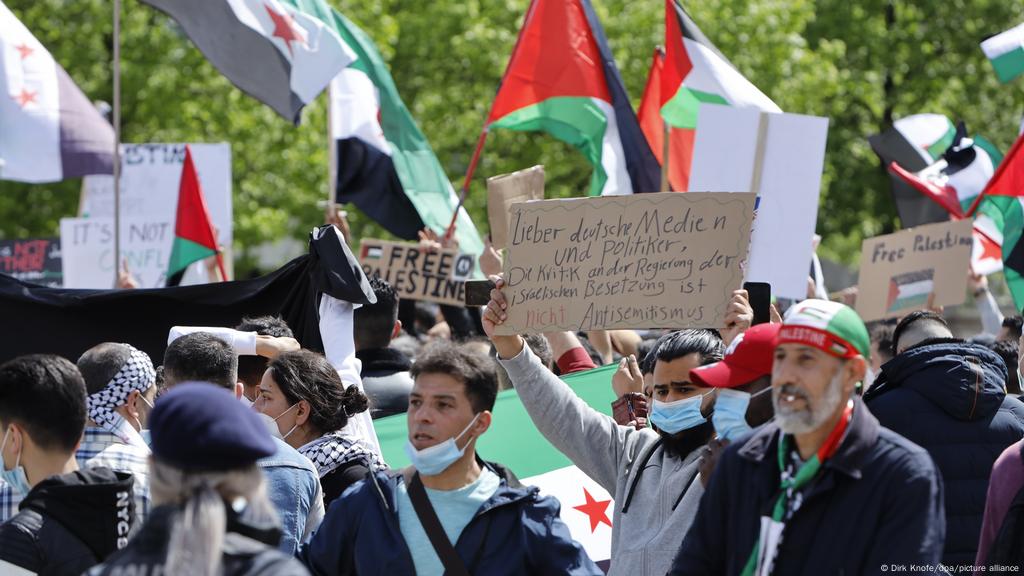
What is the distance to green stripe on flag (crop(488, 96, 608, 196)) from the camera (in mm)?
9891

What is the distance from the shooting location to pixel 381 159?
10.8m

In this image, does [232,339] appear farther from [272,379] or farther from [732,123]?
[732,123]

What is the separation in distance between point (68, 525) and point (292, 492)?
104 cm

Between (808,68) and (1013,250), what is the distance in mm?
13137

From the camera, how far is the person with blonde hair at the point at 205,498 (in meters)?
2.72

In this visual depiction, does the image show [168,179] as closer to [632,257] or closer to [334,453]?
[334,453]

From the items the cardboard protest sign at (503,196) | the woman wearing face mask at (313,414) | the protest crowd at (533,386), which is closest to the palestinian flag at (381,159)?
the protest crowd at (533,386)

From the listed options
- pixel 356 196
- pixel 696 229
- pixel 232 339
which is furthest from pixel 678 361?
pixel 356 196

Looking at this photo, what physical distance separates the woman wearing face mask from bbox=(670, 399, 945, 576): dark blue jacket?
6.18 ft

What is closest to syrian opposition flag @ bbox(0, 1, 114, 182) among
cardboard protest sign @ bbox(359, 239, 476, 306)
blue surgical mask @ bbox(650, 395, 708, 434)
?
cardboard protest sign @ bbox(359, 239, 476, 306)

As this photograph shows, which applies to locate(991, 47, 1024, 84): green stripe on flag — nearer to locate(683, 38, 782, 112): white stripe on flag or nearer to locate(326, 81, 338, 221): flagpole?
locate(683, 38, 782, 112): white stripe on flag

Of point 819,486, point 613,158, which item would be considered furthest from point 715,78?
point 819,486

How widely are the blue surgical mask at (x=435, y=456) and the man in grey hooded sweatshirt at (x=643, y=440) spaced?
2.44 ft

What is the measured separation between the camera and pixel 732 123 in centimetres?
877
